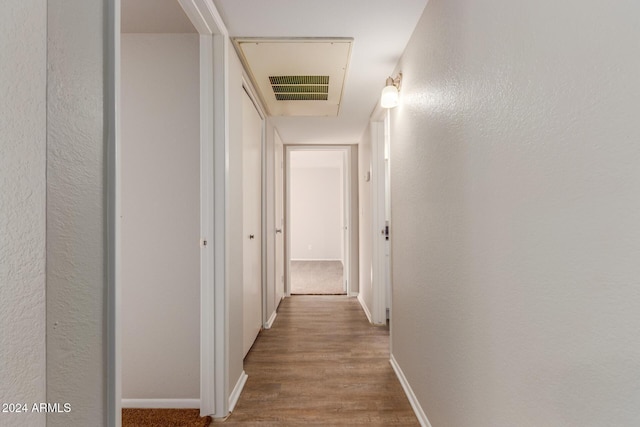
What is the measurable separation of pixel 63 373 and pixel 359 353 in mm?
2249

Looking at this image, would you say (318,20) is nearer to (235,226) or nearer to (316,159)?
(235,226)

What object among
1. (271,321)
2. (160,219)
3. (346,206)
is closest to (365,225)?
(346,206)

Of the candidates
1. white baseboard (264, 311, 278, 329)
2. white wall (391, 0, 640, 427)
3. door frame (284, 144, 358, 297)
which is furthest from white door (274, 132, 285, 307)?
white wall (391, 0, 640, 427)

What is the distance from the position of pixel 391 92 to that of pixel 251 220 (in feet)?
4.82

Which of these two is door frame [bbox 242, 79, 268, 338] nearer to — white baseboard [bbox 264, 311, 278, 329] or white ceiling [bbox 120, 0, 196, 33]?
white baseboard [bbox 264, 311, 278, 329]

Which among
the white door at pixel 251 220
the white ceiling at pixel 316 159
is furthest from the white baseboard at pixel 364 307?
the white ceiling at pixel 316 159

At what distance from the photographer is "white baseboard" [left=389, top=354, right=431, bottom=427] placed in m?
1.71

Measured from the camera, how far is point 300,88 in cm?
266

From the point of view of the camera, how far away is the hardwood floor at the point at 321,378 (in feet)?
5.93

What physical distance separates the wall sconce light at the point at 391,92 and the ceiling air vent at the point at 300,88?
20.1 inches

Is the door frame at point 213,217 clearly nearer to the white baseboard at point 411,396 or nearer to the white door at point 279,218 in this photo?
the white baseboard at point 411,396

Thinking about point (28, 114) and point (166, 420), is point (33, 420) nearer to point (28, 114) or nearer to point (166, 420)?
point (28, 114)

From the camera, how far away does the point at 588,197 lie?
0.69m

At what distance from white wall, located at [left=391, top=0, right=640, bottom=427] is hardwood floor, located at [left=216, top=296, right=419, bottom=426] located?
1.51 feet
